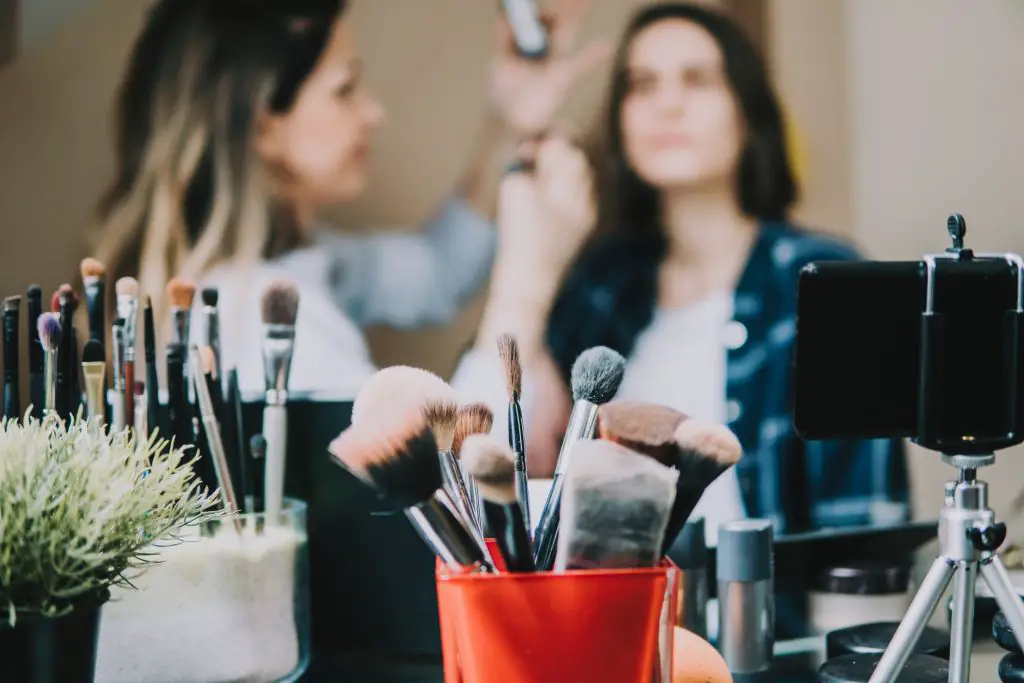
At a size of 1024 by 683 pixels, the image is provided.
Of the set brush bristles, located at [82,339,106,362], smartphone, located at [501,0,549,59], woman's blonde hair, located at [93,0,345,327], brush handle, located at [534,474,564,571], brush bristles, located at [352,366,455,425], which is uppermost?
smartphone, located at [501,0,549,59]

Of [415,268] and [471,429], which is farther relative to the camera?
[415,268]

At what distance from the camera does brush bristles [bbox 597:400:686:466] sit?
46 centimetres

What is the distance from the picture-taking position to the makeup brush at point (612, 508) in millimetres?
421

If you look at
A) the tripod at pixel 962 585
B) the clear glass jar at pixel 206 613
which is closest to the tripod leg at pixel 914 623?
the tripod at pixel 962 585

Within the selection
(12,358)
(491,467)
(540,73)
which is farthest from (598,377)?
(540,73)

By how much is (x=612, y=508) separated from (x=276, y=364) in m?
0.26

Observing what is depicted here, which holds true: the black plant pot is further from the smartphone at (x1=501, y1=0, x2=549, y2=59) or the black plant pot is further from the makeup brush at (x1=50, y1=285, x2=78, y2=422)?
the smartphone at (x1=501, y1=0, x2=549, y2=59)

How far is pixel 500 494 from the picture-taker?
1.39 ft

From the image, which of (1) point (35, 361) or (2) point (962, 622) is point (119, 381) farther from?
(2) point (962, 622)

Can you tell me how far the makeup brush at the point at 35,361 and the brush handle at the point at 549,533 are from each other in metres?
0.29

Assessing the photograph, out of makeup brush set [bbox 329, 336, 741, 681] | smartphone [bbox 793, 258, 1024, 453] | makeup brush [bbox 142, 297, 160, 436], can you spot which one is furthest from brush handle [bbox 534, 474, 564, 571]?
makeup brush [bbox 142, 297, 160, 436]

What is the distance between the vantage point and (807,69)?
0.91m

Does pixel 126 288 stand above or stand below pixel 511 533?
above

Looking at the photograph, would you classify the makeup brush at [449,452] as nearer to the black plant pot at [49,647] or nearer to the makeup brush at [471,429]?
the makeup brush at [471,429]
